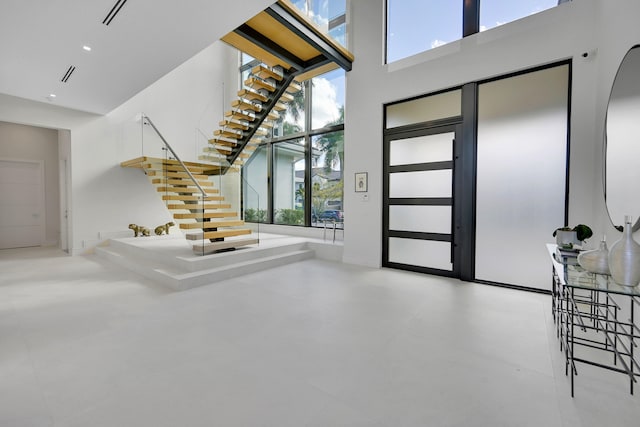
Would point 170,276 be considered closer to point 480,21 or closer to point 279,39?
point 279,39

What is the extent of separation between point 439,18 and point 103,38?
496 cm

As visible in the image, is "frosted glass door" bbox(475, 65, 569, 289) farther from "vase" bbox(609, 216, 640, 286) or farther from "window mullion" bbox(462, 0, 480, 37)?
"vase" bbox(609, 216, 640, 286)


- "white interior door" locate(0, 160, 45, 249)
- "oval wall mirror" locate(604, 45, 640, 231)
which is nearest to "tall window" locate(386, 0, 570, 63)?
"oval wall mirror" locate(604, 45, 640, 231)

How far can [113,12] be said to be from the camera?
3.11m

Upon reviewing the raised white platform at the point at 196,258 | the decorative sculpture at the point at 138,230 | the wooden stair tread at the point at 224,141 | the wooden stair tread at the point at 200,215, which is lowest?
the raised white platform at the point at 196,258

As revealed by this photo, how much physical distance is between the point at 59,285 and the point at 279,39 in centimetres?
521

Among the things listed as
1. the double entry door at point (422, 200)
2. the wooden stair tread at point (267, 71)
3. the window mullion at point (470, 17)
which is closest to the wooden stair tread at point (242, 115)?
the wooden stair tread at point (267, 71)

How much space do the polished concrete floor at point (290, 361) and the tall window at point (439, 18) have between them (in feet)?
12.9

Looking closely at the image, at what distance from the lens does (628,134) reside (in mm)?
2197

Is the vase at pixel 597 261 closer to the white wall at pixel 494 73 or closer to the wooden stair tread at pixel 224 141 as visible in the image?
the white wall at pixel 494 73

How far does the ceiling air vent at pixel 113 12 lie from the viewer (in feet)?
9.73

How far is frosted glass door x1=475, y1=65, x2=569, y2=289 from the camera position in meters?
3.76

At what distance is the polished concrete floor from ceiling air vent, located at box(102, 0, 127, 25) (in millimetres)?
3268

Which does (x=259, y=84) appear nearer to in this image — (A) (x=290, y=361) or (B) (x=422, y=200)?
(B) (x=422, y=200)
